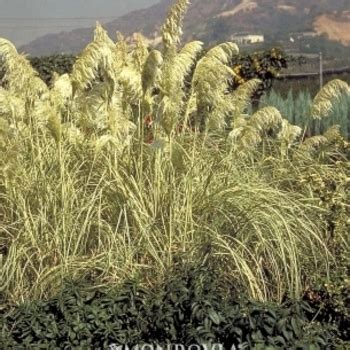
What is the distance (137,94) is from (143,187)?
61 cm

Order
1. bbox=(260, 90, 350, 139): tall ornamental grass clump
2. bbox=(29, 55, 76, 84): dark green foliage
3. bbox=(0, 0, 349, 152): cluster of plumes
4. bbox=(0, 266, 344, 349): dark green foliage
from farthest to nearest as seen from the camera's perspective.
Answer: bbox=(29, 55, 76, 84): dark green foliage → bbox=(260, 90, 350, 139): tall ornamental grass clump → bbox=(0, 0, 349, 152): cluster of plumes → bbox=(0, 266, 344, 349): dark green foliage

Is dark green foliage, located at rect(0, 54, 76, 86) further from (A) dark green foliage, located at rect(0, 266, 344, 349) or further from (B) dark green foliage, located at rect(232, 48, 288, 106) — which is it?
(A) dark green foliage, located at rect(0, 266, 344, 349)

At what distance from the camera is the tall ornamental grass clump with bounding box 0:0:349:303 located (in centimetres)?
401

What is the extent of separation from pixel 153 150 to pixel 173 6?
0.78 m

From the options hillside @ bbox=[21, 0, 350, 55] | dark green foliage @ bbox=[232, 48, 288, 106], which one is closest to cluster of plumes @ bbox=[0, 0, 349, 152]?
dark green foliage @ bbox=[232, 48, 288, 106]

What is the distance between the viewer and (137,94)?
4598 millimetres

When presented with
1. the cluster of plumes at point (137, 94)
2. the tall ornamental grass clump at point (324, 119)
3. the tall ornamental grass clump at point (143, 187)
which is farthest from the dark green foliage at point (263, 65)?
the tall ornamental grass clump at point (143, 187)

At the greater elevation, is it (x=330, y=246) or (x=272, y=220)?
(x=272, y=220)

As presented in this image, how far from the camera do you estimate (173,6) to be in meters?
4.19

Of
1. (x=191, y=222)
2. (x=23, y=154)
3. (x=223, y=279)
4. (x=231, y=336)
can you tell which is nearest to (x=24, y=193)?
(x=23, y=154)

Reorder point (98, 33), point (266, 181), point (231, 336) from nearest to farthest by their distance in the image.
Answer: point (231, 336), point (98, 33), point (266, 181)

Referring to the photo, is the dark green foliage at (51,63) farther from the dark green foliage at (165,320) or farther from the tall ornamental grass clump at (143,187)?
the dark green foliage at (165,320)

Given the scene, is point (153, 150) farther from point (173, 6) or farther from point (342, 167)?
point (342, 167)

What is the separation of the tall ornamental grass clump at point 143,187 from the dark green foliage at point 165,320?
1.00ft
